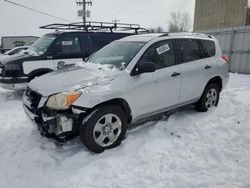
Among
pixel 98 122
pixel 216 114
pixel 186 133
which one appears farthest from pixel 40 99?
pixel 216 114

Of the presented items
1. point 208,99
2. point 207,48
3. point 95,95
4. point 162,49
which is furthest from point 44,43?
point 208,99

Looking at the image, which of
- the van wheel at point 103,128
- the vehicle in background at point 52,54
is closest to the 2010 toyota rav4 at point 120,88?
the van wheel at point 103,128

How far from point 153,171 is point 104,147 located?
89 centimetres

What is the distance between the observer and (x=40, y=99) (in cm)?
356

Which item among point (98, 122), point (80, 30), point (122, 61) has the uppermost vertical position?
point (80, 30)

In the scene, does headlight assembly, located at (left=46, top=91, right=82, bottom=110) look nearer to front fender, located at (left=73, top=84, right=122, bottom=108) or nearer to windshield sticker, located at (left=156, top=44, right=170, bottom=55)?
front fender, located at (left=73, top=84, right=122, bottom=108)

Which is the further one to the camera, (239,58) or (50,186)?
(239,58)

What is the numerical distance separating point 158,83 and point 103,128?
4.32ft

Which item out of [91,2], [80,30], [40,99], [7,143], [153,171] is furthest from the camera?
[91,2]

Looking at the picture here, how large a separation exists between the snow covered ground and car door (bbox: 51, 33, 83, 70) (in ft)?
9.16

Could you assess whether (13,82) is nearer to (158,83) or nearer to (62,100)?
(62,100)

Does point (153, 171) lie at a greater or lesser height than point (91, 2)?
lesser

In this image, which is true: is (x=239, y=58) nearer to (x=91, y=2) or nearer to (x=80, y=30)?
(x=80, y=30)

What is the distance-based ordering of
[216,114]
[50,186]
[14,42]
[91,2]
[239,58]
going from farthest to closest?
[14,42] → [91,2] → [239,58] → [216,114] → [50,186]
